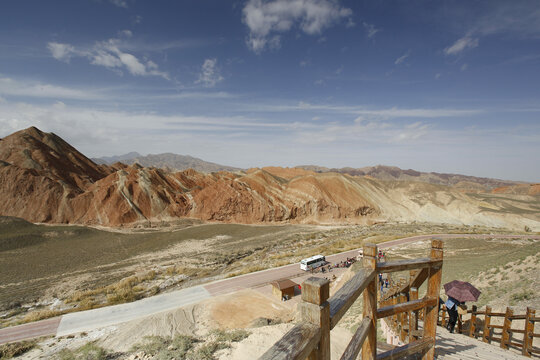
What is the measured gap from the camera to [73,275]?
84.9 feet

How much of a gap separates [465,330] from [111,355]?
14595mm

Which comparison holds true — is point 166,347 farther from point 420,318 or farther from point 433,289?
point 433,289

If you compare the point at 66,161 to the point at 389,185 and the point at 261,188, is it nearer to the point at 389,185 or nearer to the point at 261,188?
the point at 261,188

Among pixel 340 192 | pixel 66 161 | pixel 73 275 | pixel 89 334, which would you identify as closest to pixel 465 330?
pixel 89 334

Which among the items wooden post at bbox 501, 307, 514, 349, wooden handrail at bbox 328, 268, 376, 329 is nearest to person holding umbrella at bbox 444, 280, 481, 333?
wooden post at bbox 501, 307, 514, 349

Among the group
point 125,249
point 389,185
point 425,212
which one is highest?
point 389,185

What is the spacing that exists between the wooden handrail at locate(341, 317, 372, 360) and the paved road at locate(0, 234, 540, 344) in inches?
687

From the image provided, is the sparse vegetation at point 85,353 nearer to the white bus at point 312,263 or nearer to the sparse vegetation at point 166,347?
the sparse vegetation at point 166,347

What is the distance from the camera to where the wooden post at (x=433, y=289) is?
4.33 meters

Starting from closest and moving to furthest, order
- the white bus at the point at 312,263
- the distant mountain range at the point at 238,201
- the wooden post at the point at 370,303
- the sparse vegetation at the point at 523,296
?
the wooden post at the point at 370,303 < the sparse vegetation at the point at 523,296 < the white bus at the point at 312,263 < the distant mountain range at the point at 238,201

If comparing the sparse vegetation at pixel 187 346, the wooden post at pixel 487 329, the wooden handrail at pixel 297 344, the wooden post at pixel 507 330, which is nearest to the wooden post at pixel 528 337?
the wooden post at pixel 507 330

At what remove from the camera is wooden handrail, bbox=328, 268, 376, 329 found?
2256mm

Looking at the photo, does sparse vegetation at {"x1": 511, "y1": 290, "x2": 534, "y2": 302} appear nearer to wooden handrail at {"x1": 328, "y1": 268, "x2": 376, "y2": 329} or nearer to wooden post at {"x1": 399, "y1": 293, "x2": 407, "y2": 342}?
wooden post at {"x1": 399, "y1": 293, "x2": 407, "y2": 342}

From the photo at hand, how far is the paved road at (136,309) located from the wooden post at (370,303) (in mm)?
17162
